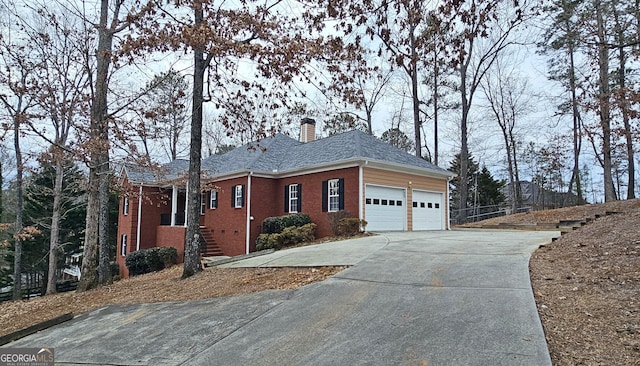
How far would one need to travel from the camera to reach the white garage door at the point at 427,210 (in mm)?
16859

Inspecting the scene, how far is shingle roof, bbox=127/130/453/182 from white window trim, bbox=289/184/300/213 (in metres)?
0.77

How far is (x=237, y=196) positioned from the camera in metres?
17.3

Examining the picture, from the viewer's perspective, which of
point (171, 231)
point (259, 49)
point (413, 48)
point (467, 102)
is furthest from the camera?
point (467, 102)

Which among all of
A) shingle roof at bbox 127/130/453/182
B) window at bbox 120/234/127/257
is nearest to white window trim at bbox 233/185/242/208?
shingle roof at bbox 127/130/453/182

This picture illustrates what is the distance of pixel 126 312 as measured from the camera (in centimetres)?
651

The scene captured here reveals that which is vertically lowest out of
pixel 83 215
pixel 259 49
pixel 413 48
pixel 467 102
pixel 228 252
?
pixel 228 252

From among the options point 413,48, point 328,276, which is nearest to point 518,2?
point 413,48

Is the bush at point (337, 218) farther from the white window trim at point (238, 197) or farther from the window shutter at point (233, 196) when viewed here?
the window shutter at point (233, 196)

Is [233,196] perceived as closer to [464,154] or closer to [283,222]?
[283,222]

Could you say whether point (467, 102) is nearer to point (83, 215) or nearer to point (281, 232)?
point (281, 232)

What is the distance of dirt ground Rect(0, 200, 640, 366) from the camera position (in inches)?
140

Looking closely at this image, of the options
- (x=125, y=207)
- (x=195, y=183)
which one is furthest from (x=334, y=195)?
(x=125, y=207)

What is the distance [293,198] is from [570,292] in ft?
41.4

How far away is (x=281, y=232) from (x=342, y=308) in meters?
9.79
